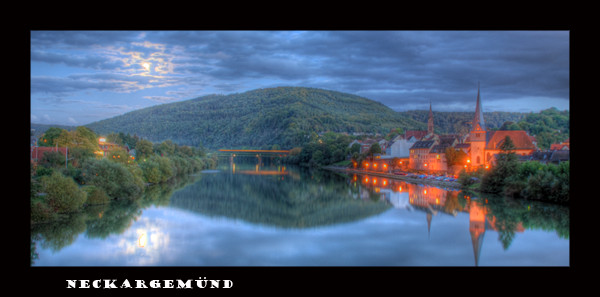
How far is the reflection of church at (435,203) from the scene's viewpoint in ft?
45.0

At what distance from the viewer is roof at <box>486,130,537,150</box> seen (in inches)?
1133

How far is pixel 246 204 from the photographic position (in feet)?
63.0

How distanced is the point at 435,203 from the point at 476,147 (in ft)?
47.3

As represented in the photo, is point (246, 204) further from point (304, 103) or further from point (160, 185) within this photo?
point (304, 103)

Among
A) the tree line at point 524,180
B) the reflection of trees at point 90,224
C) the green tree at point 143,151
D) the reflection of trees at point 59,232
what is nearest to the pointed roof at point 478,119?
the tree line at point 524,180

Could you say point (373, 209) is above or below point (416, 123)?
below

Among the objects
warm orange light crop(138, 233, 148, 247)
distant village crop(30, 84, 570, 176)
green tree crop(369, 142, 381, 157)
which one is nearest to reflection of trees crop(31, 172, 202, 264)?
warm orange light crop(138, 233, 148, 247)

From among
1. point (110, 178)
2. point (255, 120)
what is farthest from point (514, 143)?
point (255, 120)

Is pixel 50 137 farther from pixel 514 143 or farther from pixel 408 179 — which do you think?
pixel 514 143

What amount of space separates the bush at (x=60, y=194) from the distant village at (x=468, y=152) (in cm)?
1957

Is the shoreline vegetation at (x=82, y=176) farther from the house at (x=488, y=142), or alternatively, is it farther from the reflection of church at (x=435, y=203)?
the house at (x=488, y=142)

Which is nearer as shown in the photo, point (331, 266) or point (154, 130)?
point (331, 266)

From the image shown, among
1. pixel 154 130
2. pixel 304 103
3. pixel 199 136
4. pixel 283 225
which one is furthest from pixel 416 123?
pixel 283 225
